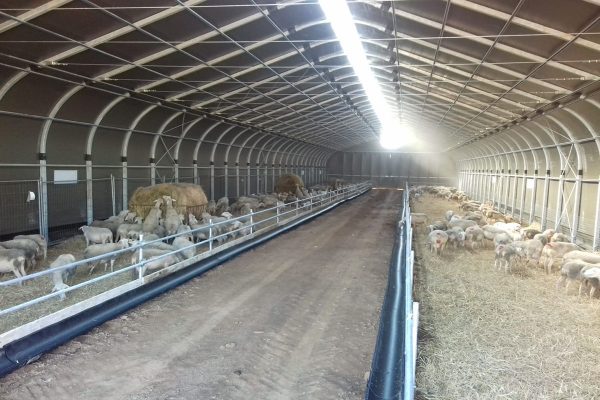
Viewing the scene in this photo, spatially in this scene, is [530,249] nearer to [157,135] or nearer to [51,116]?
[51,116]

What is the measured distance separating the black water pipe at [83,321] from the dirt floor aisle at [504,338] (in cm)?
514

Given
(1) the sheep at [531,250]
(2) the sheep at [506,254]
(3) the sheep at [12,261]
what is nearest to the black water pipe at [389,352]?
(2) the sheep at [506,254]

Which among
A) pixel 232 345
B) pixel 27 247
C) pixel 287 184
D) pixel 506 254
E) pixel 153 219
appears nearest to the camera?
pixel 232 345

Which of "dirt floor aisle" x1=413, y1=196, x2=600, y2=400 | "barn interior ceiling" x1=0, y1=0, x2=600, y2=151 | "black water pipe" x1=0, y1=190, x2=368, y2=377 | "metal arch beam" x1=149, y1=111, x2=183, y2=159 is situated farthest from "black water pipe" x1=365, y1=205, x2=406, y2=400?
"metal arch beam" x1=149, y1=111, x2=183, y2=159

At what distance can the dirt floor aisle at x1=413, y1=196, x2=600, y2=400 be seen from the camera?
5500mm

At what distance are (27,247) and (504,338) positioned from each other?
11.0 m

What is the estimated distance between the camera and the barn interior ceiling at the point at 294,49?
9.55 meters

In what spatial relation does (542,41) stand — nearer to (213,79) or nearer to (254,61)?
(254,61)

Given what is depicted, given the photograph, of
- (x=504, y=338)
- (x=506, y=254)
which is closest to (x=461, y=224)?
(x=506, y=254)

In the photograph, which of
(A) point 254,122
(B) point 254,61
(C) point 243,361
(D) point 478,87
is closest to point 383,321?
(C) point 243,361

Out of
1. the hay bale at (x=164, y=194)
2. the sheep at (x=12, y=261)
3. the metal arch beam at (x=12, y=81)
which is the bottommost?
the sheep at (x=12, y=261)

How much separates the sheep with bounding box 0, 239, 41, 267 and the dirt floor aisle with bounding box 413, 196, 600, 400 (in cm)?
946

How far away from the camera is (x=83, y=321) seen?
7.07m

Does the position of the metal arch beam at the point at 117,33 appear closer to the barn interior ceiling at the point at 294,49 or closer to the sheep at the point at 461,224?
the barn interior ceiling at the point at 294,49
